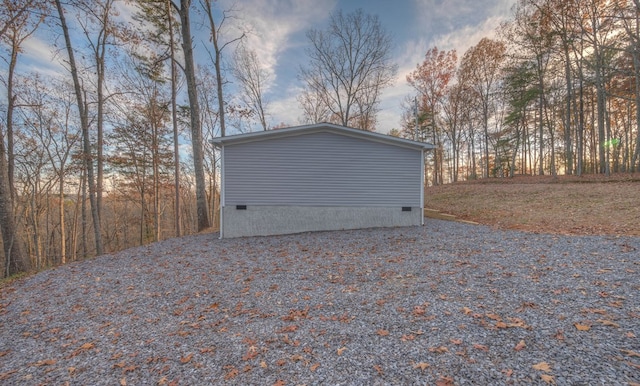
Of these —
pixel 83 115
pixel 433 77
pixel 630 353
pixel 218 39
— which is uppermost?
pixel 433 77

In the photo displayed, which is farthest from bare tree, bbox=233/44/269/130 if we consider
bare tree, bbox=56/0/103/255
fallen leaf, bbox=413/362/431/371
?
fallen leaf, bbox=413/362/431/371

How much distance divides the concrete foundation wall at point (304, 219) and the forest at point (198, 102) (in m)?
2.63

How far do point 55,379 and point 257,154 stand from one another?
601cm

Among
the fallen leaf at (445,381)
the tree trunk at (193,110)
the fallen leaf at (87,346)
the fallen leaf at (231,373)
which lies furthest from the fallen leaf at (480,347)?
the tree trunk at (193,110)

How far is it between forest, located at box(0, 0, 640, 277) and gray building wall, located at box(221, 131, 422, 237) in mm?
2711

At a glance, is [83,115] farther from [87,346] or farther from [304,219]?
[87,346]

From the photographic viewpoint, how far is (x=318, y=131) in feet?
25.4

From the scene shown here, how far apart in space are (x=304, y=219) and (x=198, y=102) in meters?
7.73

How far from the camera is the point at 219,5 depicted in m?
11.0

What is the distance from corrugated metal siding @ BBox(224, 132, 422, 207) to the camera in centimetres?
749

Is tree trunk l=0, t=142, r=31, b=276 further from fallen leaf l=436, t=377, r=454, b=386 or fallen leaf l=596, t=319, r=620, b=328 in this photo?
fallen leaf l=596, t=319, r=620, b=328

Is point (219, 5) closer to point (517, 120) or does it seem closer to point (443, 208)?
point (443, 208)

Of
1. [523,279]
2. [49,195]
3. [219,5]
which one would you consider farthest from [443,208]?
[49,195]

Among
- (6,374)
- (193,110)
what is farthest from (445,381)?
(193,110)
